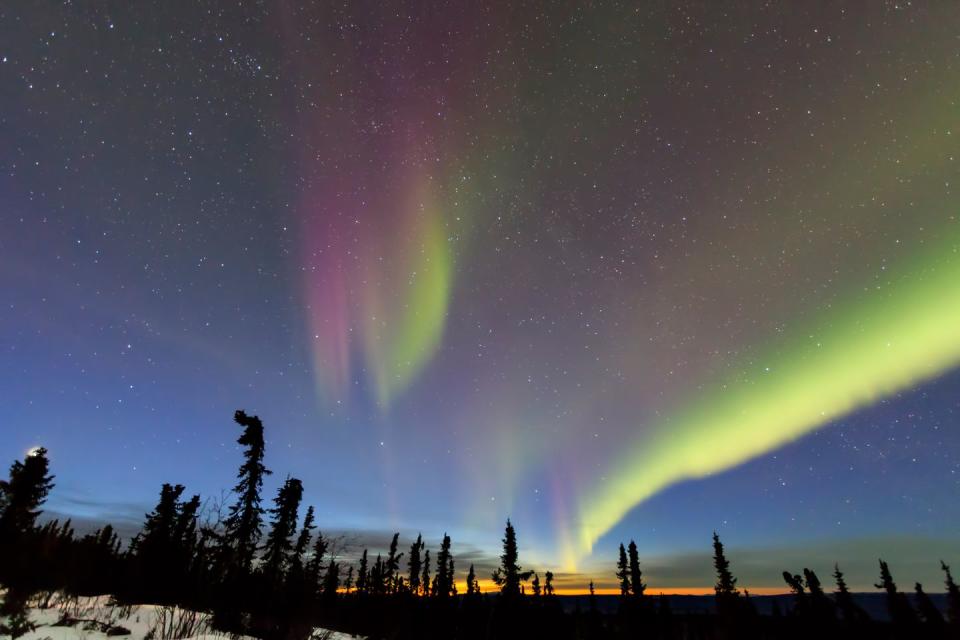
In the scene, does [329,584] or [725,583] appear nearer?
[329,584]

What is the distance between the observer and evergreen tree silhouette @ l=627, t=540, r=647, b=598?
3302 inches

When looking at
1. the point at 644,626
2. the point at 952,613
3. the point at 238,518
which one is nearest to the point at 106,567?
the point at 238,518

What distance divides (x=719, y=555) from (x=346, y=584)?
88.9 metres

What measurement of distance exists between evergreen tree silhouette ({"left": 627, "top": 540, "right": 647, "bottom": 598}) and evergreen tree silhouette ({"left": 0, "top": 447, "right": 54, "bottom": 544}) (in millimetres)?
85563

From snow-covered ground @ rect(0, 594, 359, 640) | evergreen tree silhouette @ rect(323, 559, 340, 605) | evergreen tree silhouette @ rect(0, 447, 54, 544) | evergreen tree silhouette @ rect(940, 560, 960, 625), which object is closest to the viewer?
snow-covered ground @ rect(0, 594, 359, 640)

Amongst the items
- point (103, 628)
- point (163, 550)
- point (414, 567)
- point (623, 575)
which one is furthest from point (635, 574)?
point (103, 628)

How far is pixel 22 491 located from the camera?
1364 inches

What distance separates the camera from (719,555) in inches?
3179

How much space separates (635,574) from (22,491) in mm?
87614

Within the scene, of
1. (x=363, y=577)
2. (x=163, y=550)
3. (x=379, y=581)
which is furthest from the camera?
(x=363, y=577)

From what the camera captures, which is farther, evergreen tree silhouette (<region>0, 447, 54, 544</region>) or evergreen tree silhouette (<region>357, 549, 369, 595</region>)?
evergreen tree silhouette (<region>357, 549, 369, 595</region>)

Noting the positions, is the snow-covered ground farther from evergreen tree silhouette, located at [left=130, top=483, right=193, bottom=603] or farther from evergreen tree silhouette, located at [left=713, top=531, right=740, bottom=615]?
evergreen tree silhouette, located at [left=713, top=531, right=740, bottom=615]

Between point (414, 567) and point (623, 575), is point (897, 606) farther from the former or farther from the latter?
point (414, 567)

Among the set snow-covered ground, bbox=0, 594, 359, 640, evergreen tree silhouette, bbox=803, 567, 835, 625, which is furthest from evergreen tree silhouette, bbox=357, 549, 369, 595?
snow-covered ground, bbox=0, 594, 359, 640
